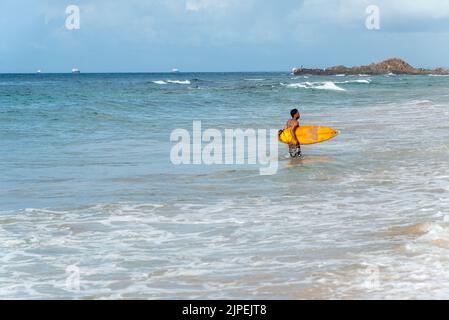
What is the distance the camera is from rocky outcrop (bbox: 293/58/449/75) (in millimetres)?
128625

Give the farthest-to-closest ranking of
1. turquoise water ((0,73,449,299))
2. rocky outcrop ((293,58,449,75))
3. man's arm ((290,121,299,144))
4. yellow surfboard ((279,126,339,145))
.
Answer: rocky outcrop ((293,58,449,75)), yellow surfboard ((279,126,339,145)), man's arm ((290,121,299,144)), turquoise water ((0,73,449,299))

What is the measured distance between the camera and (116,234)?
7.78 m

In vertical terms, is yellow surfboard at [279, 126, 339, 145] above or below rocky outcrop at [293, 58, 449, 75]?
below

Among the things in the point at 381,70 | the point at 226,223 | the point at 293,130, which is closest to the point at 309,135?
the point at 293,130

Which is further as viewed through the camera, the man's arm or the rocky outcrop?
the rocky outcrop

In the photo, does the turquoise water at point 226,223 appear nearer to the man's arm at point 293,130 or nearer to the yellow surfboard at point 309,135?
the yellow surfboard at point 309,135

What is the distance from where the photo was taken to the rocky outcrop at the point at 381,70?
128625 mm

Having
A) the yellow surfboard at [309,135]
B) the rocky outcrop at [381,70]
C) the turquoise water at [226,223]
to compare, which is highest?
the rocky outcrop at [381,70]

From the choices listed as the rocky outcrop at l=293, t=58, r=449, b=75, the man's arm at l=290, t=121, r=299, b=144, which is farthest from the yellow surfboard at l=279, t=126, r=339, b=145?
the rocky outcrop at l=293, t=58, r=449, b=75

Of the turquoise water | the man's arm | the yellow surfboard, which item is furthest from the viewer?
the yellow surfboard

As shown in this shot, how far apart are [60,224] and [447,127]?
47.1ft

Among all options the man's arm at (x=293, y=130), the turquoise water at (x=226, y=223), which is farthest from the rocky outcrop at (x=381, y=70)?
the man's arm at (x=293, y=130)

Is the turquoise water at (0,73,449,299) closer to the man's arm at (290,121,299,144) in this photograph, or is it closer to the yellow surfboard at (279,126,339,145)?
the yellow surfboard at (279,126,339,145)
